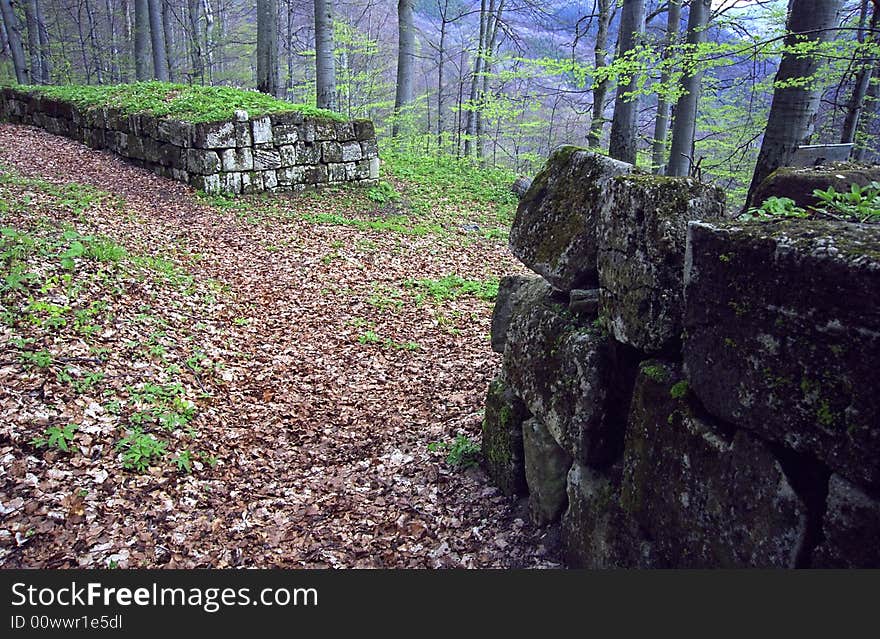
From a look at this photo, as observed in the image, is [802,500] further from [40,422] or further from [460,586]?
[40,422]

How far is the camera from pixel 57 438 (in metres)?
3.88

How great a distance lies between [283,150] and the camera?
11.8 m

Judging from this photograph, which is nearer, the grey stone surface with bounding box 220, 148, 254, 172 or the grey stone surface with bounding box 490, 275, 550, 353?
the grey stone surface with bounding box 490, 275, 550, 353

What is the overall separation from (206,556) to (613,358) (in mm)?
2733

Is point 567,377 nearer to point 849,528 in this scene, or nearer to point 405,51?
point 849,528

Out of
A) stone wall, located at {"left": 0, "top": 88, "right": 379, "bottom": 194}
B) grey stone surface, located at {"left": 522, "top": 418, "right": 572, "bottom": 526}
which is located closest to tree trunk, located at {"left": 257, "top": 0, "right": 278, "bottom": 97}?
stone wall, located at {"left": 0, "top": 88, "right": 379, "bottom": 194}

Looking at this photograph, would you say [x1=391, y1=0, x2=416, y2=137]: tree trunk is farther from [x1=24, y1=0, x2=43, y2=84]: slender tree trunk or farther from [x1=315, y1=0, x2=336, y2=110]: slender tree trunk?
[x1=24, y1=0, x2=43, y2=84]: slender tree trunk

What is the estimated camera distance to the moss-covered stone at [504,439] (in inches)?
156

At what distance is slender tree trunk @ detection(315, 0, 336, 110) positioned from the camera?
46.0 ft

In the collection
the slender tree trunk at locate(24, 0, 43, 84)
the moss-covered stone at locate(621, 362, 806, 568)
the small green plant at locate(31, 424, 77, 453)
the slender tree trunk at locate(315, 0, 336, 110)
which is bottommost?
the small green plant at locate(31, 424, 77, 453)

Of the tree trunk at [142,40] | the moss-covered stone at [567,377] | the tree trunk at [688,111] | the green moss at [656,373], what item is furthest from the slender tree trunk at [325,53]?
the green moss at [656,373]

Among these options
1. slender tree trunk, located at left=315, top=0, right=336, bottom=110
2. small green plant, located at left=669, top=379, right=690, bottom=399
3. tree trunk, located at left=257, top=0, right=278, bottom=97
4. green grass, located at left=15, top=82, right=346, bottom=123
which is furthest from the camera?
tree trunk, located at left=257, top=0, right=278, bottom=97

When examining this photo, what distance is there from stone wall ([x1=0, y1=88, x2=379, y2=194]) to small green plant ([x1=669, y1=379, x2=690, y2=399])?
10638 millimetres

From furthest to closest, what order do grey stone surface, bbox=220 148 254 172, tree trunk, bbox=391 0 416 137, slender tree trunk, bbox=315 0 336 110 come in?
tree trunk, bbox=391 0 416 137 < slender tree trunk, bbox=315 0 336 110 < grey stone surface, bbox=220 148 254 172
